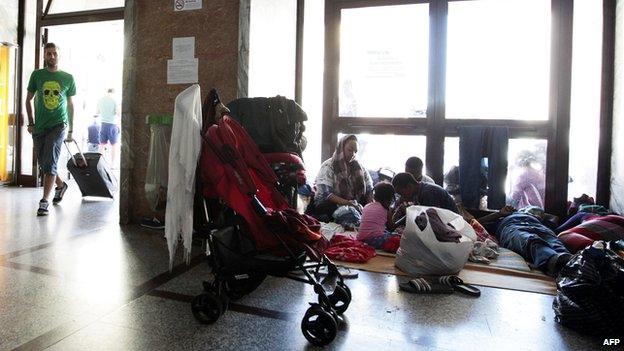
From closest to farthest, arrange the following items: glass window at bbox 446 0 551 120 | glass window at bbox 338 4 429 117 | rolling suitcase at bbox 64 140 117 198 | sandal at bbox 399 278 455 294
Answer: sandal at bbox 399 278 455 294 < glass window at bbox 446 0 551 120 < glass window at bbox 338 4 429 117 < rolling suitcase at bbox 64 140 117 198

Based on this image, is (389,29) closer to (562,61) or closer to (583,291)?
(562,61)

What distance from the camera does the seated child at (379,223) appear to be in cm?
310

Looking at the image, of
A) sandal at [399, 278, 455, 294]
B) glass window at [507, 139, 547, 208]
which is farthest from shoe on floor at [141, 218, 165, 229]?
glass window at [507, 139, 547, 208]

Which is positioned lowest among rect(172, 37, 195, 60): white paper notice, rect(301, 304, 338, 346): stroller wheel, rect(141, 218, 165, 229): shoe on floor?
rect(301, 304, 338, 346): stroller wheel

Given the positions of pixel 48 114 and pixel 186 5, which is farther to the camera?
pixel 48 114

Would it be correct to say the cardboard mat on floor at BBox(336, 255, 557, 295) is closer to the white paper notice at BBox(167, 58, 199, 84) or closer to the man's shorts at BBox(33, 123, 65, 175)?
the white paper notice at BBox(167, 58, 199, 84)

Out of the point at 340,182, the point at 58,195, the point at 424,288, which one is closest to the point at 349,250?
the point at 424,288

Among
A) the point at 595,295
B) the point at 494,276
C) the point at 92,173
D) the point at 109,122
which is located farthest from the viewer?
the point at 109,122

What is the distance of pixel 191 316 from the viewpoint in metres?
1.88

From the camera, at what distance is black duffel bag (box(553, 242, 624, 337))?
173cm

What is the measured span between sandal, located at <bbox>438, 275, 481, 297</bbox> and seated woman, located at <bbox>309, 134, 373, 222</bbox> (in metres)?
1.60

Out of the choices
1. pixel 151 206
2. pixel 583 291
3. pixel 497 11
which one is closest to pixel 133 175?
pixel 151 206

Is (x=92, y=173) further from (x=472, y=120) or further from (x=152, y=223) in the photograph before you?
(x=472, y=120)

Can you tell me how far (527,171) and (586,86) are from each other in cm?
103
